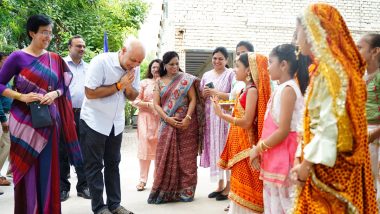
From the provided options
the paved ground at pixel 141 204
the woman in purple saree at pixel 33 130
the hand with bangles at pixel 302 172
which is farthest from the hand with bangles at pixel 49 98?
the hand with bangles at pixel 302 172

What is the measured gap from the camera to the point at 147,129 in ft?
18.2

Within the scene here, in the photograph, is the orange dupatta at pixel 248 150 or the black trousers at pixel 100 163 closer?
the orange dupatta at pixel 248 150

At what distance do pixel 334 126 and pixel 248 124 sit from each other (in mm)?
1351

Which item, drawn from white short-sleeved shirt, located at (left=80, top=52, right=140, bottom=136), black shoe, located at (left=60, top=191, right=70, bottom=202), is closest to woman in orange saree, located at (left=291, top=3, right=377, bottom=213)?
white short-sleeved shirt, located at (left=80, top=52, right=140, bottom=136)

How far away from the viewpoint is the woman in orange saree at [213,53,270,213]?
3.09 meters

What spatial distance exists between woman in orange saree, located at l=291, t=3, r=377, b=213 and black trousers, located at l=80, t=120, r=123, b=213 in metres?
2.24

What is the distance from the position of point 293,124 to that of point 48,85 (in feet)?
7.34

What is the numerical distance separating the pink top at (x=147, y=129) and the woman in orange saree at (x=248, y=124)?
226 cm

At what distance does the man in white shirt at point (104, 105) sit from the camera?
11.6 feet

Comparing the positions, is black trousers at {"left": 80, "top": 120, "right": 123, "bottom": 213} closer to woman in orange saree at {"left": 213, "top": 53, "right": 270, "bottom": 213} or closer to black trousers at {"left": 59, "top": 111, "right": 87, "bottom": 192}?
black trousers at {"left": 59, "top": 111, "right": 87, "bottom": 192}

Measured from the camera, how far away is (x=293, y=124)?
254 centimetres

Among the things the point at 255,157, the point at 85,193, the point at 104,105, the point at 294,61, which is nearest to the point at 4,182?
the point at 85,193

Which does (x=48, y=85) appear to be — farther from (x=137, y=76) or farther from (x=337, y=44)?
(x=337, y=44)

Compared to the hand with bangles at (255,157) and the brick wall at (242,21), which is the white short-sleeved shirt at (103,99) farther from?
the brick wall at (242,21)
